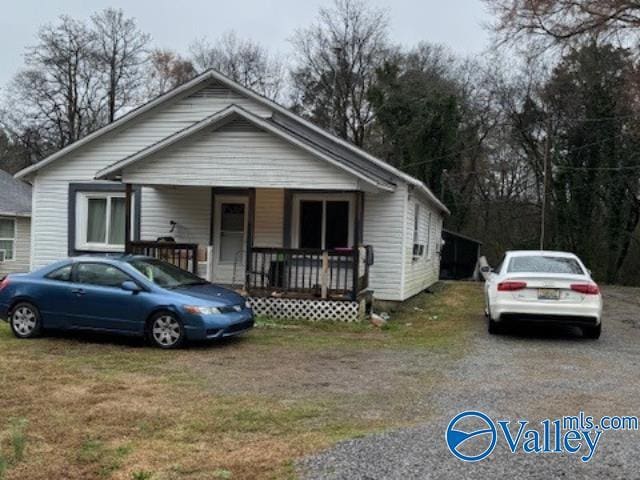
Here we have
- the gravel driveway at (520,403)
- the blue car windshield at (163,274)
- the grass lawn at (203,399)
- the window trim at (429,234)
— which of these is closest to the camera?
the gravel driveway at (520,403)

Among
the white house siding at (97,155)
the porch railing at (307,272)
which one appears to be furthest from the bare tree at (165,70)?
the porch railing at (307,272)

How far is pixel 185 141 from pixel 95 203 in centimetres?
496

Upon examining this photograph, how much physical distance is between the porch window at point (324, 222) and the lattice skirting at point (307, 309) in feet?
8.34

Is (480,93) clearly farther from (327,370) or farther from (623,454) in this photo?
(623,454)

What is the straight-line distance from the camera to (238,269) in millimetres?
16203

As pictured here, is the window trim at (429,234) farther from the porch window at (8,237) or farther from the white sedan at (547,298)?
the porch window at (8,237)

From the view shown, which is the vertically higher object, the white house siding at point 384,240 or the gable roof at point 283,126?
the gable roof at point 283,126

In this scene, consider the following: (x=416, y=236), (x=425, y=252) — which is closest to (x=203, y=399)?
(x=416, y=236)

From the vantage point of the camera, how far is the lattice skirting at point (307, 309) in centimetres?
1301

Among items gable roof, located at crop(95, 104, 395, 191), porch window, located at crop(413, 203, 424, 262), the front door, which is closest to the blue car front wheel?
gable roof, located at crop(95, 104, 395, 191)

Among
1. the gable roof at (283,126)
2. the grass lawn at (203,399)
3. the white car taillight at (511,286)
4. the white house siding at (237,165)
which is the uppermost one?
the gable roof at (283,126)

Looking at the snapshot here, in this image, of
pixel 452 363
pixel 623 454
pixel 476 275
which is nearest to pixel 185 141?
pixel 452 363

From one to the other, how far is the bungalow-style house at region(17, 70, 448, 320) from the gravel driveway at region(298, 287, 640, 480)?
368cm

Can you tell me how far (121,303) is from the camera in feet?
32.6
